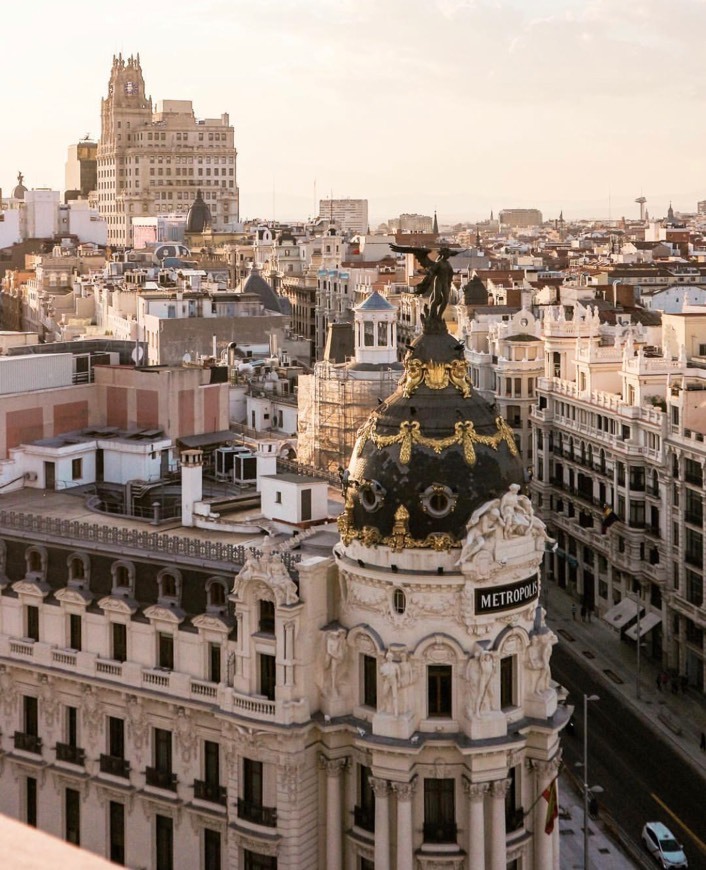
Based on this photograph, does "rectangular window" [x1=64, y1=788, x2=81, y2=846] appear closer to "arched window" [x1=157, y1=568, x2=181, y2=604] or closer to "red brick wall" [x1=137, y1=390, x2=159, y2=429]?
"arched window" [x1=157, y1=568, x2=181, y2=604]

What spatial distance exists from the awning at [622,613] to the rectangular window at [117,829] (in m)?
45.9

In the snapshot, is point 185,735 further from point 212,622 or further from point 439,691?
point 439,691

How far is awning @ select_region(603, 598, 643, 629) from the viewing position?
90.0m

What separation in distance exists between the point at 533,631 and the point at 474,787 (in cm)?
641

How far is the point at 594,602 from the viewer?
323 ft

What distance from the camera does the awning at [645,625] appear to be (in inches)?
3438

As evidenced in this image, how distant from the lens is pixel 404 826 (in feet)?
153

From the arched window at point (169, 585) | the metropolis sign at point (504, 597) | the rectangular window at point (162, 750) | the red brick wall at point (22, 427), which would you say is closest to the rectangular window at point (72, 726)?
the rectangular window at point (162, 750)

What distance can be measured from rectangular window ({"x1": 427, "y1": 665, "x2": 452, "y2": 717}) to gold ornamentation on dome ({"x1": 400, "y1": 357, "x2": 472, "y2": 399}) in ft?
34.5

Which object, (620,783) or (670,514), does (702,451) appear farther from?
(620,783)

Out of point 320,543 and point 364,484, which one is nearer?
point 364,484

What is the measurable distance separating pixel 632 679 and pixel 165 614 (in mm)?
41175

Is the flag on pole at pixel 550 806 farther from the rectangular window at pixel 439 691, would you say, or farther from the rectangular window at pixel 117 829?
the rectangular window at pixel 117 829

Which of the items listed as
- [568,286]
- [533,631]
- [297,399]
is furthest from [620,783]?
[568,286]
